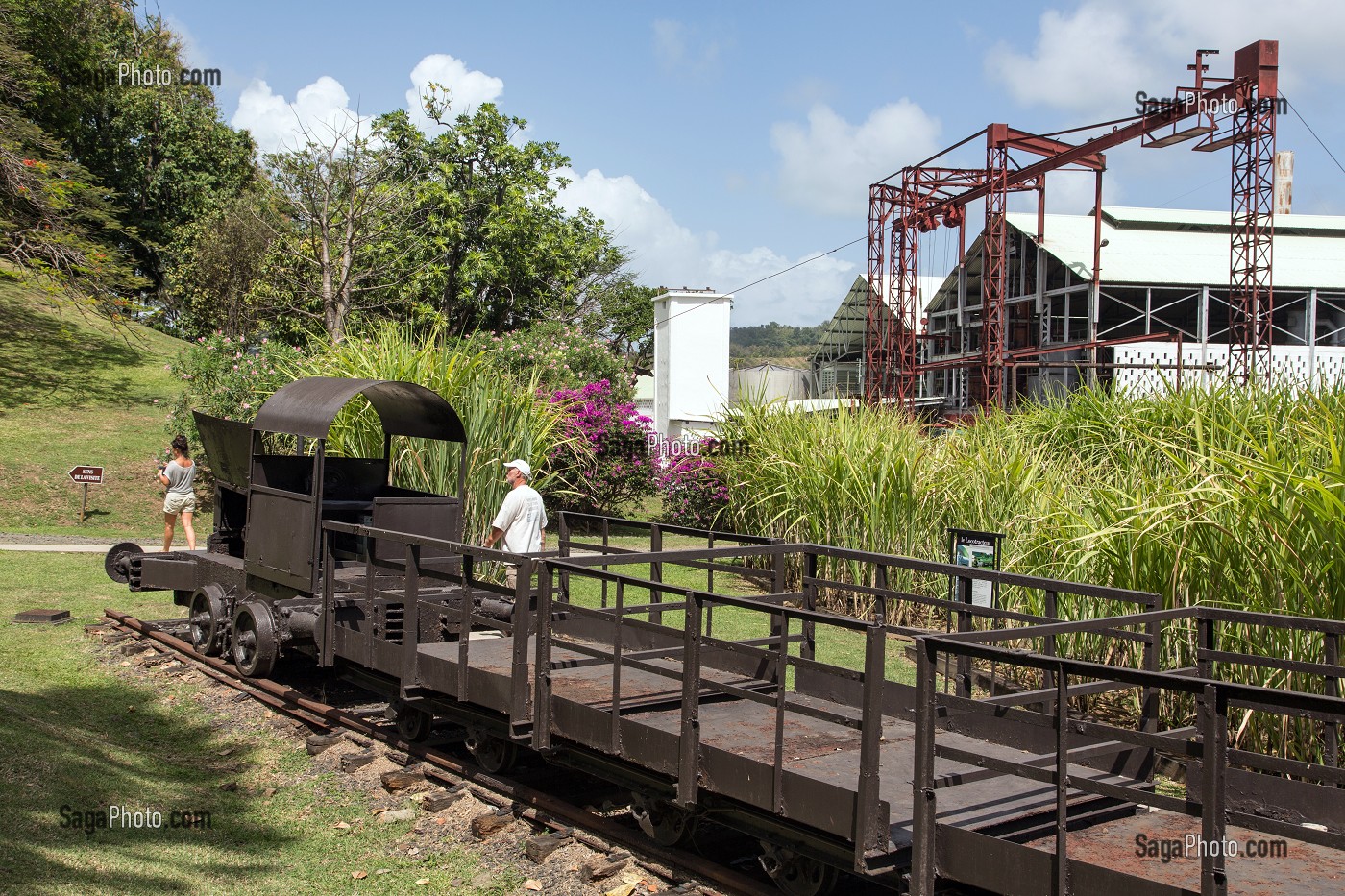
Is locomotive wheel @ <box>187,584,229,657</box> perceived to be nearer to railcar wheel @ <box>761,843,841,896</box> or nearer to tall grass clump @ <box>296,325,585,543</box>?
tall grass clump @ <box>296,325,585,543</box>

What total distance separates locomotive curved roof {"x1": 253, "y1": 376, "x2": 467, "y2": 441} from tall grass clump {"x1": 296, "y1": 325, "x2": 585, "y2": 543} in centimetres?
293

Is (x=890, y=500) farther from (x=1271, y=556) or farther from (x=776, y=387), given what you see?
(x=776, y=387)

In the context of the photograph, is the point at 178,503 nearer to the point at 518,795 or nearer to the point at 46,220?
the point at 518,795

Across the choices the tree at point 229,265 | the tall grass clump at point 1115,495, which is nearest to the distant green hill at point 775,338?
the tree at point 229,265

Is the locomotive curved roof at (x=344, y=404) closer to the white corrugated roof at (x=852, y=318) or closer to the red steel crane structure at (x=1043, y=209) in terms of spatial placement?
the red steel crane structure at (x=1043, y=209)

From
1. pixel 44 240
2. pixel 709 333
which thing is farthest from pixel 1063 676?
pixel 44 240

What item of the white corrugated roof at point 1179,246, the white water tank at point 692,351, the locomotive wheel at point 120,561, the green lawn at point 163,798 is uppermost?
the white corrugated roof at point 1179,246

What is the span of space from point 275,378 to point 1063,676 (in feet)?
57.7

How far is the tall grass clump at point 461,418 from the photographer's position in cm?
1391

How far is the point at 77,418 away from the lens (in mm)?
26594

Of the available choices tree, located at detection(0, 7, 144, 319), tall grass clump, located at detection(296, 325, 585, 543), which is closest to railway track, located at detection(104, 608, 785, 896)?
tall grass clump, located at detection(296, 325, 585, 543)

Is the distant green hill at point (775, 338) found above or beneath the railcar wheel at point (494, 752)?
above

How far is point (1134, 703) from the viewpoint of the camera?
870cm

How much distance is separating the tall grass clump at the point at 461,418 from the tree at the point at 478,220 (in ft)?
48.3
